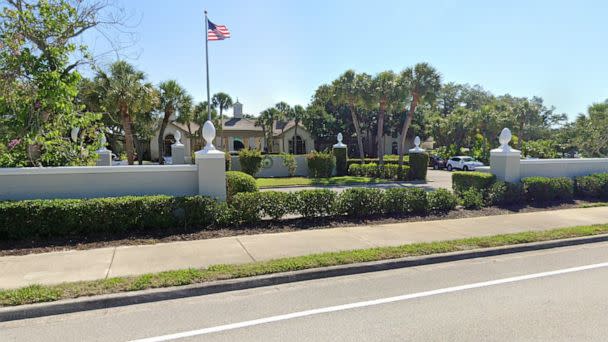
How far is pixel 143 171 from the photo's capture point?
883cm

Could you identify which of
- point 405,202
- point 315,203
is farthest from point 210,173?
point 405,202

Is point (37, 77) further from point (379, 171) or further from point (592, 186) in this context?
point (379, 171)

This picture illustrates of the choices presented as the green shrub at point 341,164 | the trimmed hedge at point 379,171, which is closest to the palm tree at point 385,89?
the trimmed hedge at point 379,171

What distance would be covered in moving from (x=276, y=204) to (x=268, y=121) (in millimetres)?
32230

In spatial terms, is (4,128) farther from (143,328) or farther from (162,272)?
(143,328)

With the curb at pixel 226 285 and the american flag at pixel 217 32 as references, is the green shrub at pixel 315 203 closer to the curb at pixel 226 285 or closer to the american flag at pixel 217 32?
the curb at pixel 226 285

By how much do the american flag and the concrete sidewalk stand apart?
16017mm

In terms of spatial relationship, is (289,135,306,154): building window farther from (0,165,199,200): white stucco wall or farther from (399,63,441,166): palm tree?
(0,165,199,200): white stucco wall

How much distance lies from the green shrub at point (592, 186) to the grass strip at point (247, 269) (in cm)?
615

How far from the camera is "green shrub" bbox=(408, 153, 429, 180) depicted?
2338 centimetres

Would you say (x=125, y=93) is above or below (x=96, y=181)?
above

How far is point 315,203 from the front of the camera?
9391 millimetres

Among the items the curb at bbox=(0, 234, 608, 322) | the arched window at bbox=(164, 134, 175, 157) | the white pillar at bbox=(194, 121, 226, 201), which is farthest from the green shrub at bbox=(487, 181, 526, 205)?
the arched window at bbox=(164, 134, 175, 157)

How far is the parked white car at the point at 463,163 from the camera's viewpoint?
1308 inches
